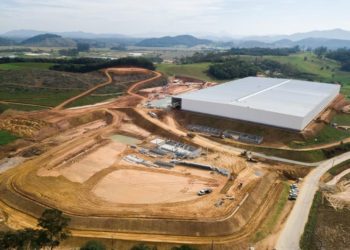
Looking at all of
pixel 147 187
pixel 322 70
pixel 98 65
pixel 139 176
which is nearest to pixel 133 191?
pixel 147 187

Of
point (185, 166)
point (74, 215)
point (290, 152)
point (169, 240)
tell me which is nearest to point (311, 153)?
point (290, 152)

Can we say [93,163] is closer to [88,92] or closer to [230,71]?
[88,92]

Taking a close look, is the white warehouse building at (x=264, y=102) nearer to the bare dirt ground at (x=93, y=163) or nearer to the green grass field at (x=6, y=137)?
the bare dirt ground at (x=93, y=163)

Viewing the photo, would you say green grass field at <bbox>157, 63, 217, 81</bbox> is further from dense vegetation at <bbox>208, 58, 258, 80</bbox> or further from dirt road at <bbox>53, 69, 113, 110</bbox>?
dirt road at <bbox>53, 69, 113, 110</bbox>

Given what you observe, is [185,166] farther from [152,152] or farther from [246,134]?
[246,134]

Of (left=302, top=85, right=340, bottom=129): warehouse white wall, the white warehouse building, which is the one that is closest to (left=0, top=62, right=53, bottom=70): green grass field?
the white warehouse building

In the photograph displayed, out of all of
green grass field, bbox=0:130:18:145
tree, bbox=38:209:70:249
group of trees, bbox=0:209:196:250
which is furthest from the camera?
green grass field, bbox=0:130:18:145
